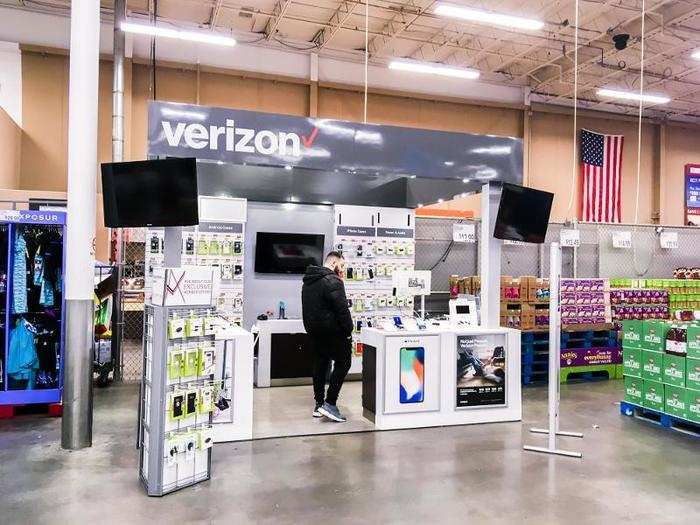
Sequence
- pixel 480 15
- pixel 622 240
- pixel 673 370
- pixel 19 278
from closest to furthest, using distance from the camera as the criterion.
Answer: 1. pixel 673 370
2. pixel 19 278
3. pixel 480 15
4. pixel 622 240

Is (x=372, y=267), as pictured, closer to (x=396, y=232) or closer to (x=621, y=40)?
(x=396, y=232)

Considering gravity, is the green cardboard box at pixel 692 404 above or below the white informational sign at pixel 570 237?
below

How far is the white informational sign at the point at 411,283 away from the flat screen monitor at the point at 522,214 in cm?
95

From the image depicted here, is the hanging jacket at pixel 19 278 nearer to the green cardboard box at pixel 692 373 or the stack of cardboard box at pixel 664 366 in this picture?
the stack of cardboard box at pixel 664 366

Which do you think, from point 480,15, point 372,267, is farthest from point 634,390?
point 480,15

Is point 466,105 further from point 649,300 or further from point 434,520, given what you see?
point 434,520

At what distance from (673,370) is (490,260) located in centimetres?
211

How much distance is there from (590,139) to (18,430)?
14.2 meters

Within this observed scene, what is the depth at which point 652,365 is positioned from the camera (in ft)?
19.6

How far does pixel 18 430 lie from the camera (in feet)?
18.0

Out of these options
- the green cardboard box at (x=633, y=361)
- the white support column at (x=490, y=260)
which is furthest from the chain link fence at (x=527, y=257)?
the green cardboard box at (x=633, y=361)

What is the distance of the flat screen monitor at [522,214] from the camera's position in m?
6.12

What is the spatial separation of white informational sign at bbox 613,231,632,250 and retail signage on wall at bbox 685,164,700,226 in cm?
654

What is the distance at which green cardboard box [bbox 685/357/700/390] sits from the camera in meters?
5.44
